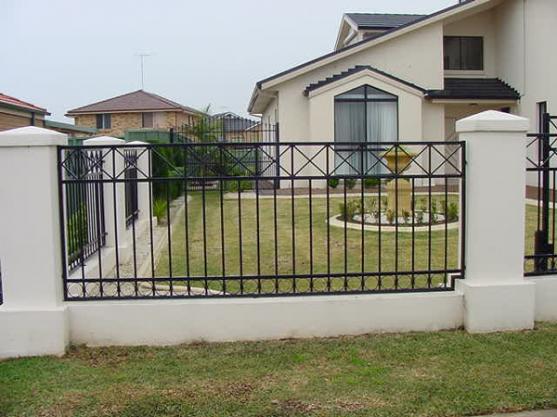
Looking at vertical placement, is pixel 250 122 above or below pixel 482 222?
above

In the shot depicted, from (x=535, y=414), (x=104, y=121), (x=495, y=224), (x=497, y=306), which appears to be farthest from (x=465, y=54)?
(x=104, y=121)

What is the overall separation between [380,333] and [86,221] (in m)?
3.69

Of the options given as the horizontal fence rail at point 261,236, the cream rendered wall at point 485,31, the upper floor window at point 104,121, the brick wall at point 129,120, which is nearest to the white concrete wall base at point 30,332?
the horizontal fence rail at point 261,236

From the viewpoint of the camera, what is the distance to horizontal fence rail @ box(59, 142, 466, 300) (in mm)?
5715

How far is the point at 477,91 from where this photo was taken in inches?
830

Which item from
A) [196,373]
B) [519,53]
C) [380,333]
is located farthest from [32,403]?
[519,53]

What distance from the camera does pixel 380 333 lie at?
224 inches

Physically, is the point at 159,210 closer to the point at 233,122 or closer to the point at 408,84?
the point at 408,84

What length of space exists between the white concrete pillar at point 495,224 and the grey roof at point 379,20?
1929cm

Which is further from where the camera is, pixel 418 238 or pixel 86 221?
pixel 418 238

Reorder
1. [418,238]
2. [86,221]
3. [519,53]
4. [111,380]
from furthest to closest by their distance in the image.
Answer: [519,53] → [418,238] → [86,221] → [111,380]

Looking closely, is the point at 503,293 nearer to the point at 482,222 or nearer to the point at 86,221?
the point at 482,222

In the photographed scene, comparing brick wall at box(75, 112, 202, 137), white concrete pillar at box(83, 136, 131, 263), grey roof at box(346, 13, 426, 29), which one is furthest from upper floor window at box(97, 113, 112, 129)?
white concrete pillar at box(83, 136, 131, 263)

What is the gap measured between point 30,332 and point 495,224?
4023mm
